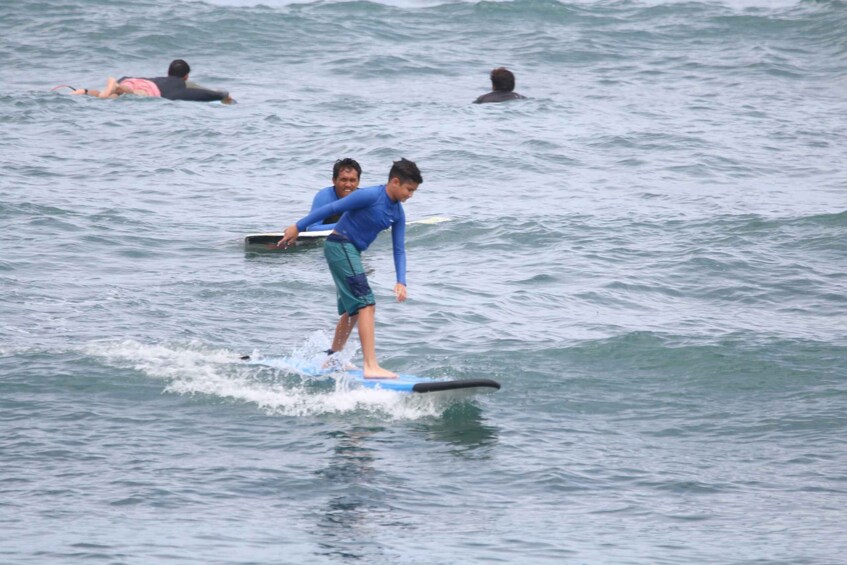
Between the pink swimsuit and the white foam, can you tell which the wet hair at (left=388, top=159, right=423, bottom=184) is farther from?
the pink swimsuit

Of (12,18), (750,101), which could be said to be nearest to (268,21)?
(12,18)

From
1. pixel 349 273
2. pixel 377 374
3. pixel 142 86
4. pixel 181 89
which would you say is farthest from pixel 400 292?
pixel 142 86

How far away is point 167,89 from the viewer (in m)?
22.8

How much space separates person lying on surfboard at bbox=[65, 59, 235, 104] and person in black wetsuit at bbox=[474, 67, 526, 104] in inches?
Result: 194

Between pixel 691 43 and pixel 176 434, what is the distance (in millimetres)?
22459

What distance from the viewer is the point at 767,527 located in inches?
304

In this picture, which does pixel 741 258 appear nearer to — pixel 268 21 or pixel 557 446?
pixel 557 446

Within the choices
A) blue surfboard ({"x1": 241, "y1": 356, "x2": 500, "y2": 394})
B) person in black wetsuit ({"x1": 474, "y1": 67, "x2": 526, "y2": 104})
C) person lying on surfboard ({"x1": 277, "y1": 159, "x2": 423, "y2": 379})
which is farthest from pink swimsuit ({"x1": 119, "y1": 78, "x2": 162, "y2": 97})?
person lying on surfboard ({"x1": 277, "y1": 159, "x2": 423, "y2": 379})

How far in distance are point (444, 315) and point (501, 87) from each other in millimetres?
11466

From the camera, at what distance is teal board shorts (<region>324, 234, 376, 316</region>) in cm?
975

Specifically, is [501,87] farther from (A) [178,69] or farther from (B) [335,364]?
(B) [335,364]

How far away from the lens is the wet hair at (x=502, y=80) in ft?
74.8

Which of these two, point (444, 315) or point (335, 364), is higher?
point (335, 364)

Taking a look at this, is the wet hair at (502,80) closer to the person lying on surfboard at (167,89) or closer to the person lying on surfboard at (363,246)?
the person lying on surfboard at (167,89)
